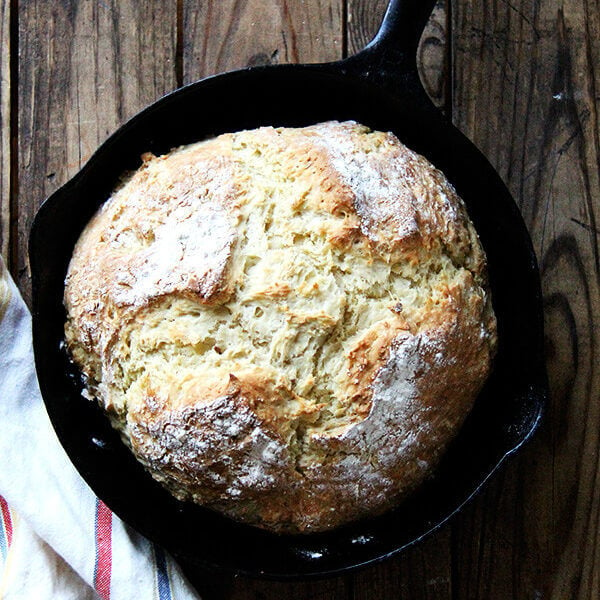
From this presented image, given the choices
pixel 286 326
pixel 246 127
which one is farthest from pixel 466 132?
pixel 286 326

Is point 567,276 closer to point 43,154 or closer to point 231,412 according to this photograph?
point 231,412

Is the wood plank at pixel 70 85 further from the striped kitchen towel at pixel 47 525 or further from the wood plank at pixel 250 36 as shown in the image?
the striped kitchen towel at pixel 47 525

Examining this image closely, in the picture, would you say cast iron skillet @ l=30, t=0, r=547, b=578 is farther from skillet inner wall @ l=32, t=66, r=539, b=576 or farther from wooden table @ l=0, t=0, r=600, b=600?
wooden table @ l=0, t=0, r=600, b=600

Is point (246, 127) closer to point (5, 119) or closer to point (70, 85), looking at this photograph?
point (70, 85)

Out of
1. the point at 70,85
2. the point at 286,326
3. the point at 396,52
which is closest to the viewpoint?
the point at 286,326

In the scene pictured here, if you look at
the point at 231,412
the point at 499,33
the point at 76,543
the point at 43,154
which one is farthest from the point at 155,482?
the point at 499,33

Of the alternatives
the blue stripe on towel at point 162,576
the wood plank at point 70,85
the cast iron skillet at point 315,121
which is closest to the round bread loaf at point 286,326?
the cast iron skillet at point 315,121

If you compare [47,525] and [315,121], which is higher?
[315,121]
